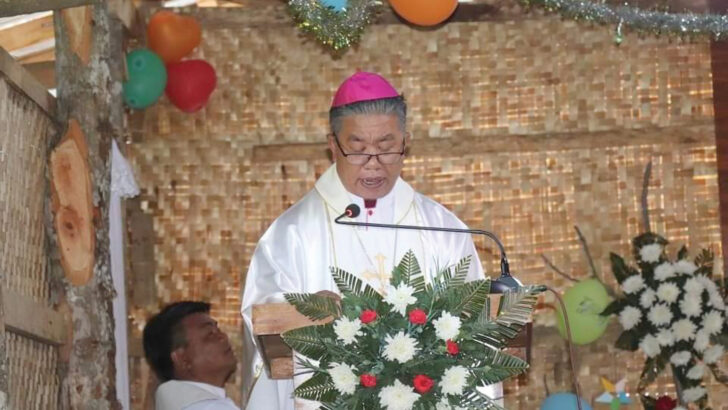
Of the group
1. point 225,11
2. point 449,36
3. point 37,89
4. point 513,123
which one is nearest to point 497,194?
point 513,123

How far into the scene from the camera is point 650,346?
295 inches

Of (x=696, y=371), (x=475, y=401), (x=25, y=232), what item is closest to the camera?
(x=475, y=401)

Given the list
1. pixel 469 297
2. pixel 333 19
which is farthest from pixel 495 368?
pixel 333 19

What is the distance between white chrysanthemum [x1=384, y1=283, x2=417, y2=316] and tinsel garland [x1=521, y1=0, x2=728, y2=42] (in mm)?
3799

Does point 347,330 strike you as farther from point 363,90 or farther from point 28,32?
point 28,32

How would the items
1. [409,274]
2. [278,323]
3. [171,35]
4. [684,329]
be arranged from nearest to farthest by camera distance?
[409,274] → [278,323] → [684,329] → [171,35]

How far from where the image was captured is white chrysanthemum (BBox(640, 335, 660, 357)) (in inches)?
295

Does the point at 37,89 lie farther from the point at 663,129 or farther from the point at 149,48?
the point at 663,129

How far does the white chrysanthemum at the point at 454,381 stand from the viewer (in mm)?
4012

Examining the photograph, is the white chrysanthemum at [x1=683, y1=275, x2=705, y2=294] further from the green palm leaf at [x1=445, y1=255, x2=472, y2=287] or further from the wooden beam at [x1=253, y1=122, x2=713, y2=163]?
the green palm leaf at [x1=445, y1=255, x2=472, y2=287]

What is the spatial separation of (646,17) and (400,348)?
420 cm

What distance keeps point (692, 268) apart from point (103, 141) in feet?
10.4

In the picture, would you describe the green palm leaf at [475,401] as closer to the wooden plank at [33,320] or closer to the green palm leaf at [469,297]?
the green palm leaf at [469,297]

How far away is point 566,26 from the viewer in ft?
27.0
